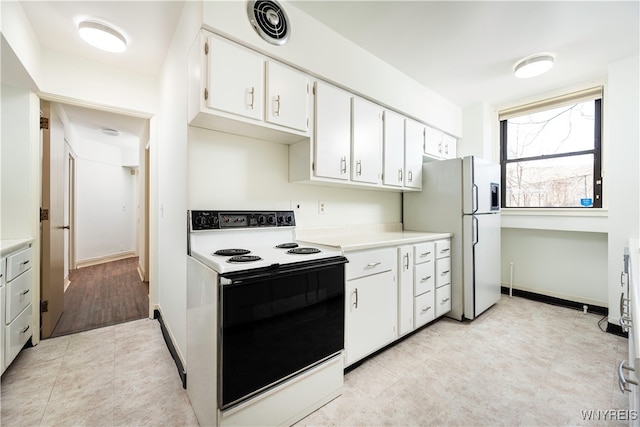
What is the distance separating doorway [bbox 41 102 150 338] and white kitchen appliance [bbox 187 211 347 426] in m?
1.90

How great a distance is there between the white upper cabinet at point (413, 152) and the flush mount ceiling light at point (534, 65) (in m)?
1.02

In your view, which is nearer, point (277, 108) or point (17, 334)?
point (277, 108)

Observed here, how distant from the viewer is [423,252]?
2.48 metres

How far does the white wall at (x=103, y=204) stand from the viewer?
525cm

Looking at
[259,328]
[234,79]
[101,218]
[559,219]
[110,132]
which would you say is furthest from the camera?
[101,218]

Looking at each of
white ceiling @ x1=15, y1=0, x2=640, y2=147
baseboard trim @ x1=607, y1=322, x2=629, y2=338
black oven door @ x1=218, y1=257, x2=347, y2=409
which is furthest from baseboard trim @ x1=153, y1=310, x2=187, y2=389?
baseboard trim @ x1=607, y1=322, x2=629, y2=338

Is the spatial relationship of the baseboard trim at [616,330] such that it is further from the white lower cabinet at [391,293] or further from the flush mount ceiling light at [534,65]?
the flush mount ceiling light at [534,65]

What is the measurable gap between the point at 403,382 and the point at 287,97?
211 cm

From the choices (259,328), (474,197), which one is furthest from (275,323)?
(474,197)

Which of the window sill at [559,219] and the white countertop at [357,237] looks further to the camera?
the window sill at [559,219]

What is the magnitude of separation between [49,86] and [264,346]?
2.79 m

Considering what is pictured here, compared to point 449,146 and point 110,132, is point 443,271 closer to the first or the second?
point 449,146

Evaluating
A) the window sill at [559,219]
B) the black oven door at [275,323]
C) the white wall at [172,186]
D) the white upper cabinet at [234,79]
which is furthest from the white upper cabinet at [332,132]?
the window sill at [559,219]

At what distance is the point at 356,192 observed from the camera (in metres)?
2.85
